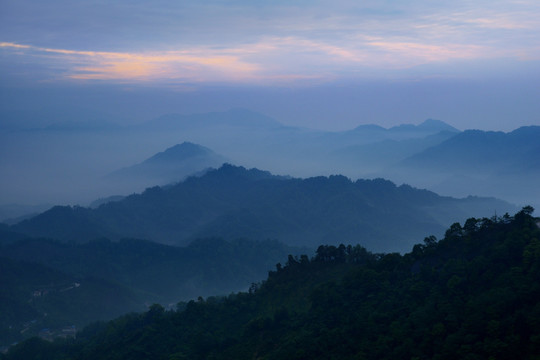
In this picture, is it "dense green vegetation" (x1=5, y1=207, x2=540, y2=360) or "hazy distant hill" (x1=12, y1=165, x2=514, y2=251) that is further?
"hazy distant hill" (x1=12, y1=165, x2=514, y2=251)

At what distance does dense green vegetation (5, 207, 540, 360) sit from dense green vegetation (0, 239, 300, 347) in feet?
109

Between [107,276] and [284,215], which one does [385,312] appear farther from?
[284,215]

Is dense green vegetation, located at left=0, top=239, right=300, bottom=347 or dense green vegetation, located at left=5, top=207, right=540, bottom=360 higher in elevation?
dense green vegetation, located at left=5, top=207, right=540, bottom=360

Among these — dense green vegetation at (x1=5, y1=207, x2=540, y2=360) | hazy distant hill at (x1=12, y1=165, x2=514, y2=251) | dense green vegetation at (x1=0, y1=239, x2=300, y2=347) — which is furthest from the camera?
hazy distant hill at (x1=12, y1=165, x2=514, y2=251)

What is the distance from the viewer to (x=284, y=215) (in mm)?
150750

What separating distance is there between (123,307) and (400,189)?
4077 inches

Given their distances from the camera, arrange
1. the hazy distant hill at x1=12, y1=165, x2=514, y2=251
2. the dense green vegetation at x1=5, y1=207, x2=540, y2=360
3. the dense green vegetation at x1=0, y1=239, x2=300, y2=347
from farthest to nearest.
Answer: the hazy distant hill at x1=12, y1=165, x2=514, y2=251 → the dense green vegetation at x1=0, y1=239, x2=300, y2=347 → the dense green vegetation at x1=5, y1=207, x2=540, y2=360

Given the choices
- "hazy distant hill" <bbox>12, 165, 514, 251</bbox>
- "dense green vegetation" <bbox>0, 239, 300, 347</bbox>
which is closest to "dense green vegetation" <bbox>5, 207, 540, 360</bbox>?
"dense green vegetation" <bbox>0, 239, 300, 347</bbox>

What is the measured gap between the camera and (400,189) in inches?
6353

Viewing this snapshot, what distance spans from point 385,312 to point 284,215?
119 metres

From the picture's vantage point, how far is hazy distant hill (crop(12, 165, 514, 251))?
136 m

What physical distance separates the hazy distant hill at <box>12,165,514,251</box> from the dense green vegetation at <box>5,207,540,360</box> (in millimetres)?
82146

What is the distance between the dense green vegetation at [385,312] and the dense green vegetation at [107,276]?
33.2m

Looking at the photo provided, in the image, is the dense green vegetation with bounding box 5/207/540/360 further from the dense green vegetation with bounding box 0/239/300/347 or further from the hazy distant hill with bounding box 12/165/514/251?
the hazy distant hill with bounding box 12/165/514/251
